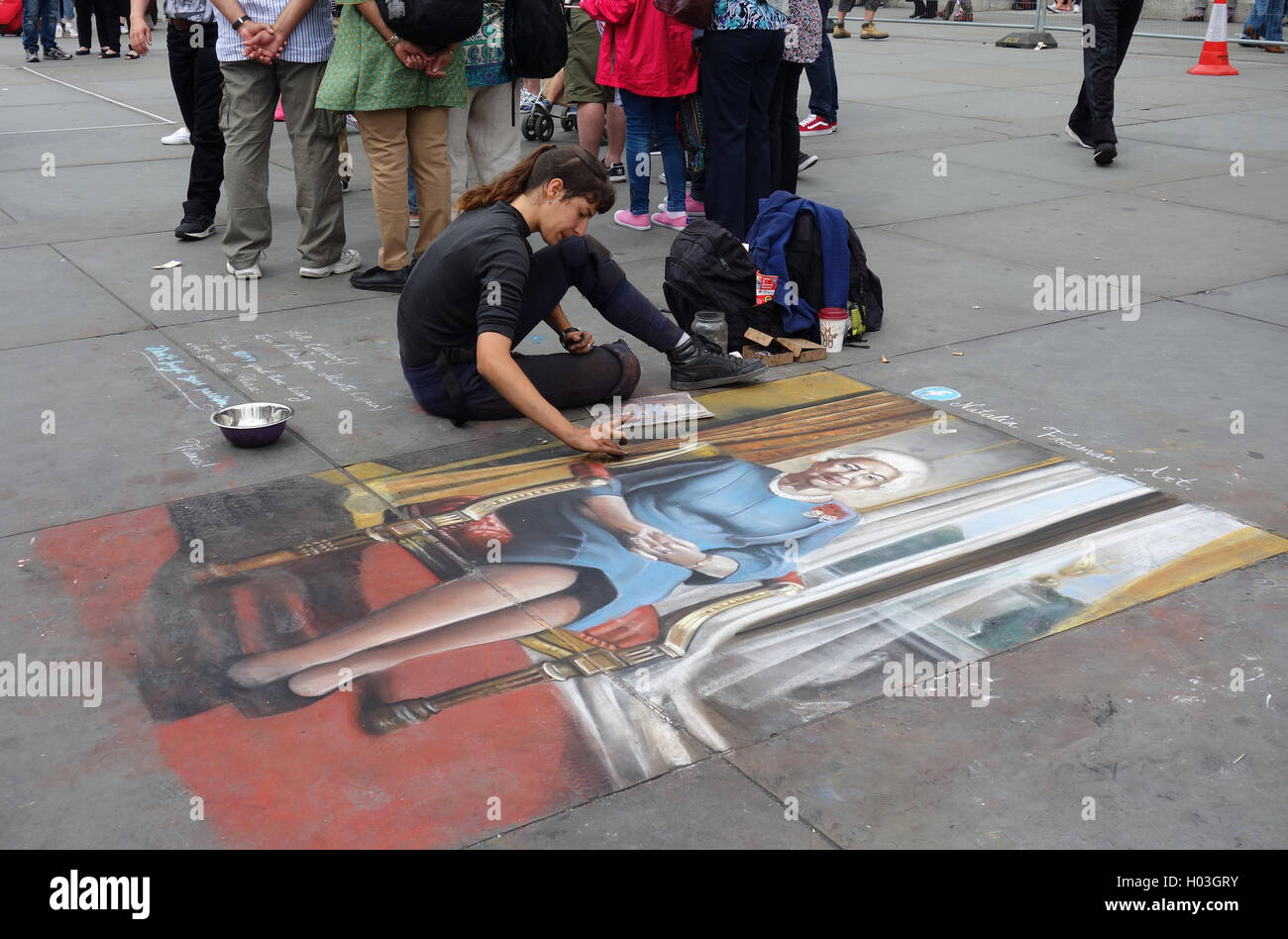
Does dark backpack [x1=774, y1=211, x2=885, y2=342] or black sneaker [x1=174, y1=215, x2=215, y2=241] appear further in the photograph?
black sneaker [x1=174, y1=215, x2=215, y2=241]

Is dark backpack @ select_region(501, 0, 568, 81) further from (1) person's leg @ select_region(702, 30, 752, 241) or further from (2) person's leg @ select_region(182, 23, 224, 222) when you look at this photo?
(2) person's leg @ select_region(182, 23, 224, 222)

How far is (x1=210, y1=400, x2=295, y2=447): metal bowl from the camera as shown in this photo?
415 cm

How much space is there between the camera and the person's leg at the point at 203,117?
6.34 meters

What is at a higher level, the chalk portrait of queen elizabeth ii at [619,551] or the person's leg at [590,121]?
the person's leg at [590,121]

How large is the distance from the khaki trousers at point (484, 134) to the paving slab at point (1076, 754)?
425 cm

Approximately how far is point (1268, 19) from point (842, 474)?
1365cm

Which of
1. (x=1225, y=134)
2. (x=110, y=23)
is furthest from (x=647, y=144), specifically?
(x=110, y=23)

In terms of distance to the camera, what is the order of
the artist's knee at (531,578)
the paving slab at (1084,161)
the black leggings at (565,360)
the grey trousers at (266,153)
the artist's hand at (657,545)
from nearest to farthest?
the artist's knee at (531,578)
the artist's hand at (657,545)
the black leggings at (565,360)
the grey trousers at (266,153)
the paving slab at (1084,161)

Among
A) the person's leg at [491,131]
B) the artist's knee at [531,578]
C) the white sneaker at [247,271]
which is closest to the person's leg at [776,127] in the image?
the person's leg at [491,131]

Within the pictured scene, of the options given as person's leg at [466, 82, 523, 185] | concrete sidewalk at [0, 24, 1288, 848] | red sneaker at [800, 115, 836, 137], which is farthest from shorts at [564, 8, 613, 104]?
red sneaker at [800, 115, 836, 137]

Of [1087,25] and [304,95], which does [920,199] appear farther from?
A: [304,95]

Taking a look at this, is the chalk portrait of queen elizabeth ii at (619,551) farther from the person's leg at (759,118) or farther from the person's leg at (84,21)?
the person's leg at (84,21)

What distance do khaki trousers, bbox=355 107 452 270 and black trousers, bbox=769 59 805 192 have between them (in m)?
1.85
